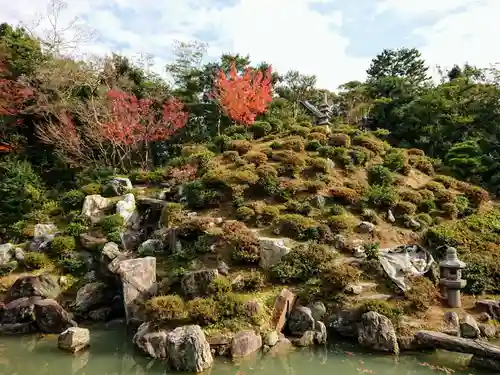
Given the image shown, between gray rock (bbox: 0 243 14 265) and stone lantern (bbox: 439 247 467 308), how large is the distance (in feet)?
42.5

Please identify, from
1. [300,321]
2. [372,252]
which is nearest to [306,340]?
[300,321]

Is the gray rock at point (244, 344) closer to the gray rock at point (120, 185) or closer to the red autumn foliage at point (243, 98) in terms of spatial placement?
the gray rock at point (120, 185)

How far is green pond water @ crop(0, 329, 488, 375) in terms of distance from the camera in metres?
7.86

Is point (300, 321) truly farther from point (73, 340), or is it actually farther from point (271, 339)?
point (73, 340)

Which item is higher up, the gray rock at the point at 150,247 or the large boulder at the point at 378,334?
the gray rock at the point at 150,247

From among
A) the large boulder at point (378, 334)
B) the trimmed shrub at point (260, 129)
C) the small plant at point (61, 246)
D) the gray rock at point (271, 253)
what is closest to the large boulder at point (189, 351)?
the large boulder at point (378, 334)

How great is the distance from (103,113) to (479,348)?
58.0 feet

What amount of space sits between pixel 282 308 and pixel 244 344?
4.93 ft

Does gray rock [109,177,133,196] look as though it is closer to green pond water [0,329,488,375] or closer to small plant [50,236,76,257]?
small plant [50,236,76,257]

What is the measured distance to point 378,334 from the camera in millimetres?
8711

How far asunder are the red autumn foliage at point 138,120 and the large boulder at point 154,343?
37.7 ft

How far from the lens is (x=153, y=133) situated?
20094mm

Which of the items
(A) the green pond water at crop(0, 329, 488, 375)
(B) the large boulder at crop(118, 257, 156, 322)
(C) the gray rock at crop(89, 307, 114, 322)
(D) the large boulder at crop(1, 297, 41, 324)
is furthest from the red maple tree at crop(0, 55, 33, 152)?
(A) the green pond water at crop(0, 329, 488, 375)

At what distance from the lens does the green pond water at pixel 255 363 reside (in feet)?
25.8
